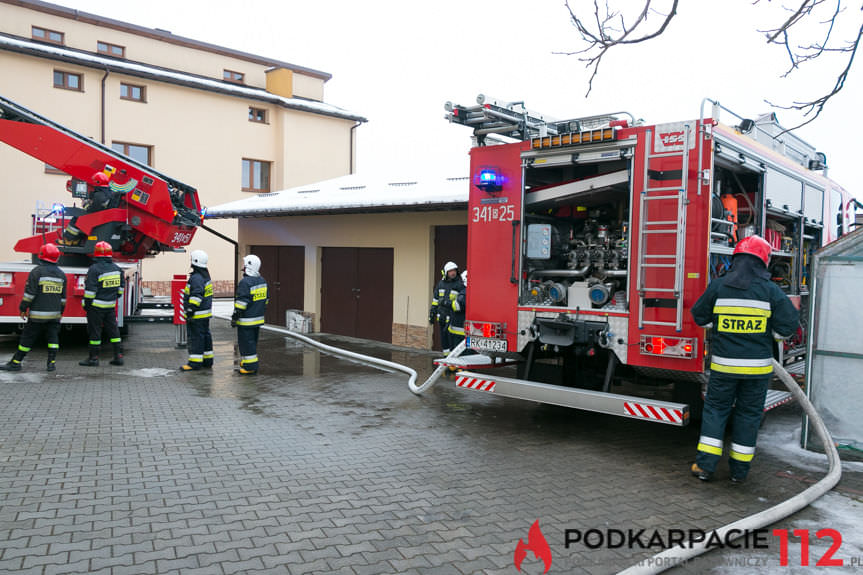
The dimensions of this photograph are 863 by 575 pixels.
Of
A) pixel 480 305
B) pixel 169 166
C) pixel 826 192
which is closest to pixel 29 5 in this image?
pixel 169 166

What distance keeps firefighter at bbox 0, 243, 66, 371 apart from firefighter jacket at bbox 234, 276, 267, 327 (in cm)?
240

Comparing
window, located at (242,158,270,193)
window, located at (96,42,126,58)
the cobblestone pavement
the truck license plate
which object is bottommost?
the cobblestone pavement

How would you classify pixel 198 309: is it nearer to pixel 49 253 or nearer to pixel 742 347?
pixel 49 253

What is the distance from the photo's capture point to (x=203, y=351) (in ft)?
33.3

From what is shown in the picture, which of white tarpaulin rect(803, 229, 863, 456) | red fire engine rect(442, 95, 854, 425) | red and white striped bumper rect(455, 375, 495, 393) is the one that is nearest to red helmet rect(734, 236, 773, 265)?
red fire engine rect(442, 95, 854, 425)

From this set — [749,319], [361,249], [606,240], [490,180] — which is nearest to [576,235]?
[606,240]

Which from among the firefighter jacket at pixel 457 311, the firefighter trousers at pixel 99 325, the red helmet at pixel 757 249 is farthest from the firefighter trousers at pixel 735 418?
the firefighter trousers at pixel 99 325

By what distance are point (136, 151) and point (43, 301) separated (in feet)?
57.1

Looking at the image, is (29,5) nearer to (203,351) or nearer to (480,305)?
(203,351)

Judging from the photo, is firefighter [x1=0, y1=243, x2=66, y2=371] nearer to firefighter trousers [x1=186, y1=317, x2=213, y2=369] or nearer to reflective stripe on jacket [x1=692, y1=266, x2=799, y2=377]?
firefighter trousers [x1=186, y1=317, x2=213, y2=369]

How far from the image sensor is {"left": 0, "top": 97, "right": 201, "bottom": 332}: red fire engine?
425 inches

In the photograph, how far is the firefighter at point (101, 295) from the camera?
9.85 metres

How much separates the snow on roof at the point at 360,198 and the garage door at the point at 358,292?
1188mm

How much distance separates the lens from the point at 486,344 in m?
7.11
